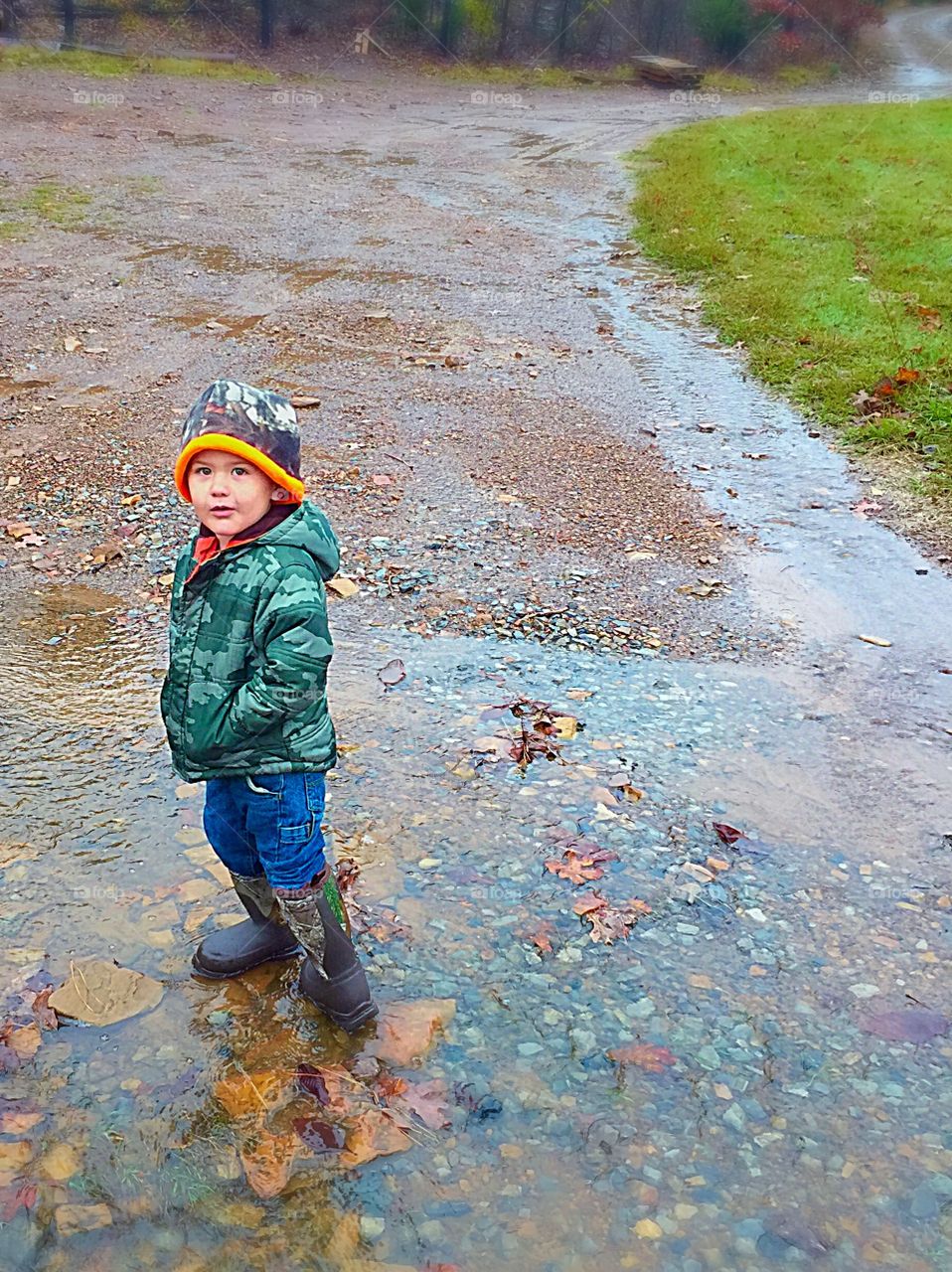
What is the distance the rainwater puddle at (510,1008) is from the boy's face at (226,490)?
1477 millimetres

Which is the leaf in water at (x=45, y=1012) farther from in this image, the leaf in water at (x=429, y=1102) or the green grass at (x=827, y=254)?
the green grass at (x=827, y=254)

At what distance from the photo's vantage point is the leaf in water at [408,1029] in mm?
3160

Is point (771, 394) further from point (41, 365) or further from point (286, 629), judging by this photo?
point (286, 629)

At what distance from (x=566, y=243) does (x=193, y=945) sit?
41.6 feet

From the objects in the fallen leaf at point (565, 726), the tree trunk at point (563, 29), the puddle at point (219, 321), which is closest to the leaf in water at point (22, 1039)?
the fallen leaf at point (565, 726)

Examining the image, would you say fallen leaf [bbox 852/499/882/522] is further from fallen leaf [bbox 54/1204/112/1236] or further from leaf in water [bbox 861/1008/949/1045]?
fallen leaf [bbox 54/1204/112/1236]

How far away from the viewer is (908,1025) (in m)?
3.28

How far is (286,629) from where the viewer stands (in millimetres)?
2727

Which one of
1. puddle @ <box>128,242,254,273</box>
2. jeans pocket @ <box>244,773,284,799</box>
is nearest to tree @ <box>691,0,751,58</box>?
puddle @ <box>128,242,254,273</box>

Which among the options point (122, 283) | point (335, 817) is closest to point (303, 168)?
point (122, 283)

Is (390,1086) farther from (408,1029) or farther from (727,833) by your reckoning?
(727,833)

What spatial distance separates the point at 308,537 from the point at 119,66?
2844 cm

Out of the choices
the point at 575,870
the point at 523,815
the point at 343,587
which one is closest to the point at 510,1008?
the point at 575,870

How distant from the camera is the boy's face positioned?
8.92ft
